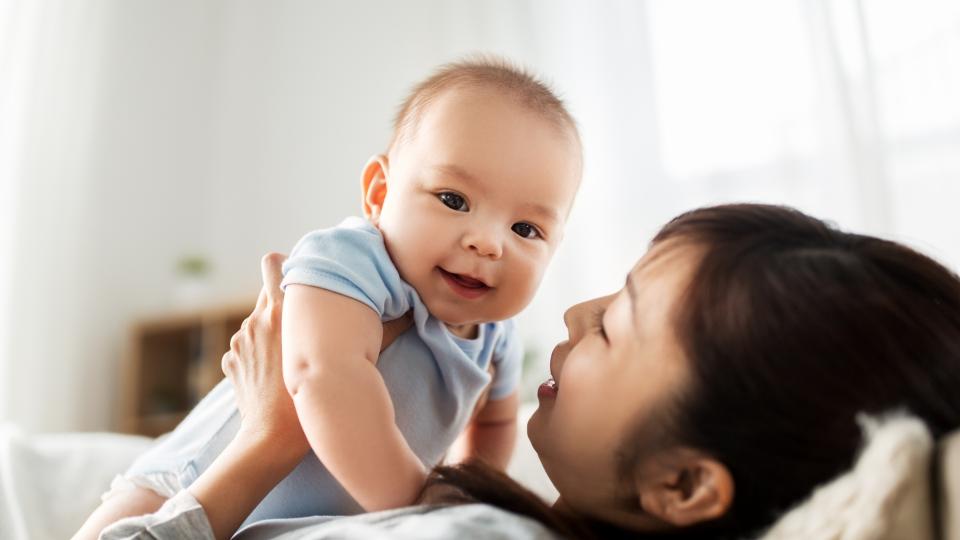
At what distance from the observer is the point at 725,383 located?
626 millimetres

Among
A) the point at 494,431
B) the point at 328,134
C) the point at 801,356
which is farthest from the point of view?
the point at 328,134

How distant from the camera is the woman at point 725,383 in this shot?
607mm

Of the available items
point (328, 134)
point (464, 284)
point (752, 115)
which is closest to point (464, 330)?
point (464, 284)

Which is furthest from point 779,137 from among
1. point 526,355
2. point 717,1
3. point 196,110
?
point 196,110

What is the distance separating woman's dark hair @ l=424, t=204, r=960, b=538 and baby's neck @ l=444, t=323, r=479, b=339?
0.38m

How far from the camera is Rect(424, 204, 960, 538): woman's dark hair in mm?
604

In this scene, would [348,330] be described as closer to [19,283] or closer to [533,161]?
[533,161]

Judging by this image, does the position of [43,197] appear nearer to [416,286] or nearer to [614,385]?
[416,286]

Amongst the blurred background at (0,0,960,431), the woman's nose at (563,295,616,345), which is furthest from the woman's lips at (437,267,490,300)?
the blurred background at (0,0,960,431)

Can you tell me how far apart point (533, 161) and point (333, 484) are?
44 cm

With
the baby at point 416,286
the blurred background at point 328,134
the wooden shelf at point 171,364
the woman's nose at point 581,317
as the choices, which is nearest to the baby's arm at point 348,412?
the baby at point 416,286

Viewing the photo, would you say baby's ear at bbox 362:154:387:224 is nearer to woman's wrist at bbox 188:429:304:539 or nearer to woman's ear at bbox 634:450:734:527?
woman's wrist at bbox 188:429:304:539

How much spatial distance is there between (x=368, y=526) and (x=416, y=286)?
32cm

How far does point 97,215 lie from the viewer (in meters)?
3.81
